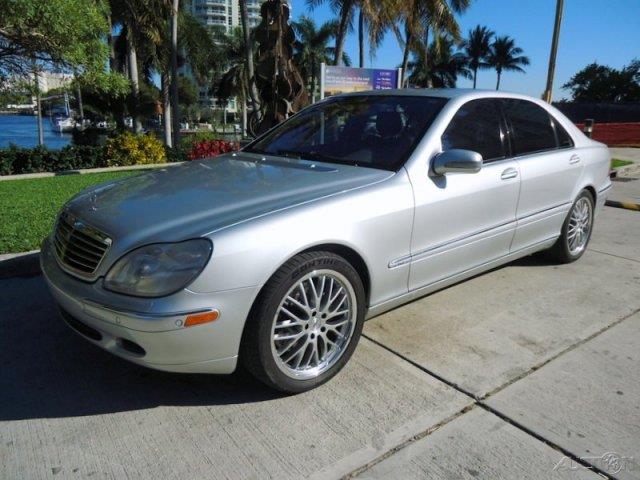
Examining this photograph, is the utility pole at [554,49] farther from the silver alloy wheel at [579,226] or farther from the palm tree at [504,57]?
the palm tree at [504,57]

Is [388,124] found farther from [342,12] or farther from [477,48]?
[477,48]

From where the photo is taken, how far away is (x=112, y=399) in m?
2.67

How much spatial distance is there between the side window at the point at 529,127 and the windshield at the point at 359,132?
77cm

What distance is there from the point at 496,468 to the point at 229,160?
2.57m

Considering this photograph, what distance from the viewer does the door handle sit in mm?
3633

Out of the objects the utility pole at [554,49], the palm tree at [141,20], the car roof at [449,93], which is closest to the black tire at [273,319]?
the car roof at [449,93]

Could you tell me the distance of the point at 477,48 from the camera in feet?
191

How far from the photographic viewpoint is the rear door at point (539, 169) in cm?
390

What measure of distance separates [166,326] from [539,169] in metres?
Result: 3.04

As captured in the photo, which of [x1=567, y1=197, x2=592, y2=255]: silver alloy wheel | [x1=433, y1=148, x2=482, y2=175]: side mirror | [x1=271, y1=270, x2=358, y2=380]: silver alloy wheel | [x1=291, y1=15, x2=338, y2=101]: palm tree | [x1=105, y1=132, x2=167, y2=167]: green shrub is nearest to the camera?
[x1=271, y1=270, x2=358, y2=380]: silver alloy wheel

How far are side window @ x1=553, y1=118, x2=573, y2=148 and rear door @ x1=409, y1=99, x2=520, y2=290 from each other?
831 millimetres

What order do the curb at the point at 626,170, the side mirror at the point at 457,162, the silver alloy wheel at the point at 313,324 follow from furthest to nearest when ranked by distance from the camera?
the curb at the point at 626,170, the side mirror at the point at 457,162, the silver alloy wheel at the point at 313,324

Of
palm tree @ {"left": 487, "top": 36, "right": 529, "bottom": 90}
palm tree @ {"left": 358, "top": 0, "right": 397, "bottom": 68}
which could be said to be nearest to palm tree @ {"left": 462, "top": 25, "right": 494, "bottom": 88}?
palm tree @ {"left": 487, "top": 36, "right": 529, "bottom": 90}

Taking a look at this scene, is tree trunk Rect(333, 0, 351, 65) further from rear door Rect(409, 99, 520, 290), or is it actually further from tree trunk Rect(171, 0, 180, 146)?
rear door Rect(409, 99, 520, 290)
